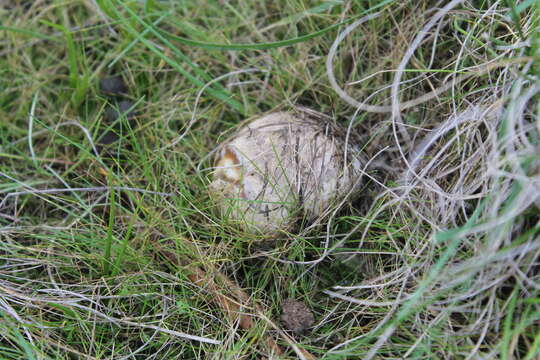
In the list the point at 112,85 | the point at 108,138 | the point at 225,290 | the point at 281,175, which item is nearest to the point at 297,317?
the point at 225,290

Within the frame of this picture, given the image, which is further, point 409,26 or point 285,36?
point 285,36

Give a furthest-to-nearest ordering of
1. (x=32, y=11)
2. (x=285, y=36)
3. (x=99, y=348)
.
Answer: (x=32, y=11) < (x=285, y=36) < (x=99, y=348)

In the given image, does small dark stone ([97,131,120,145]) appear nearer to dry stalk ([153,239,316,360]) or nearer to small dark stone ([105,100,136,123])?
small dark stone ([105,100,136,123])

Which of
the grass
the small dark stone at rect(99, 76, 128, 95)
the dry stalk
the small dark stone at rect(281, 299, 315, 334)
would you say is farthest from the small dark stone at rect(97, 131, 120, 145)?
the small dark stone at rect(281, 299, 315, 334)

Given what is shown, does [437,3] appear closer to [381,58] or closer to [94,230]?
[381,58]

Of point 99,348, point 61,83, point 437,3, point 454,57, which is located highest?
point 437,3

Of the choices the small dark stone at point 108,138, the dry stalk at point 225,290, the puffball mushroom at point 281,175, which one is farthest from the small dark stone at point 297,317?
the small dark stone at point 108,138

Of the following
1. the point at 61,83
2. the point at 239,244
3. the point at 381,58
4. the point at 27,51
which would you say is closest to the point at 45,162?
the point at 61,83

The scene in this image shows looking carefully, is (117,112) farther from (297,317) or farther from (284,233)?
(297,317)
